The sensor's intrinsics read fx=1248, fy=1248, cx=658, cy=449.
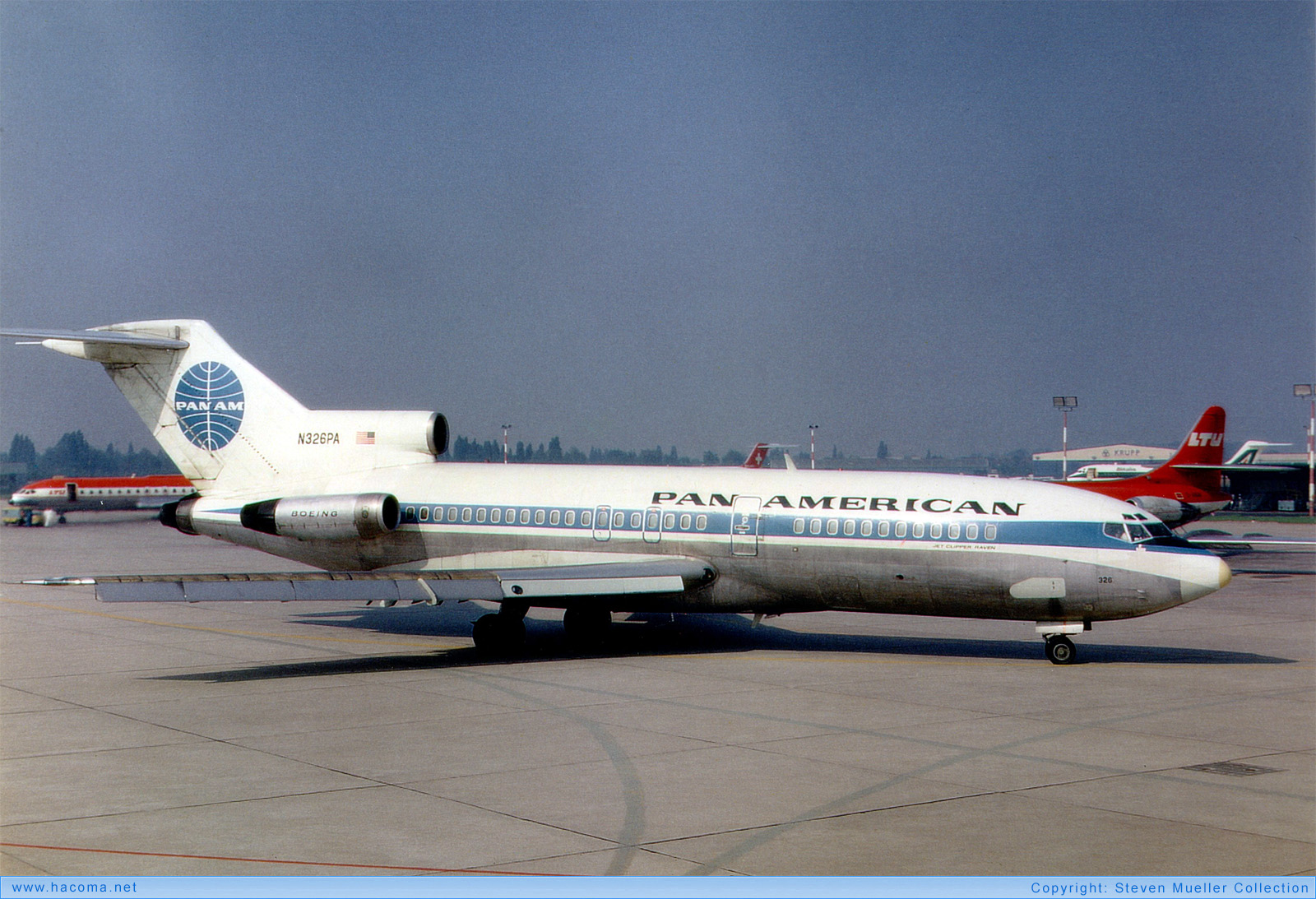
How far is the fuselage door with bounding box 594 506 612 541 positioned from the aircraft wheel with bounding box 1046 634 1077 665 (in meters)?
8.29

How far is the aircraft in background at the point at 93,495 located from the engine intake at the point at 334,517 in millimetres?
53018

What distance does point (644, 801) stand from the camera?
1216 cm

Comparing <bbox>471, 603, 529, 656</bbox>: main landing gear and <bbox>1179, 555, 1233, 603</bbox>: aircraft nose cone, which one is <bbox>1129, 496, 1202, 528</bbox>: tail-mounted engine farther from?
<bbox>471, 603, 529, 656</bbox>: main landing gear

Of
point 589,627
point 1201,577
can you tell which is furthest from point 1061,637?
point 589,627

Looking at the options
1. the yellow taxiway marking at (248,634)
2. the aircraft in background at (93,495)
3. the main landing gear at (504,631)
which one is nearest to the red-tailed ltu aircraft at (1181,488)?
the main landing gear at (504,631)

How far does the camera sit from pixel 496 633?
77.3 feet

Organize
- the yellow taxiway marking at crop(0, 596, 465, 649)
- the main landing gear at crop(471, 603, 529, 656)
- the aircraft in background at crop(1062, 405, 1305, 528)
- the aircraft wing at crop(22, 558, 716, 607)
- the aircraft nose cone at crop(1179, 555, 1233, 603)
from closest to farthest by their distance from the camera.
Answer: the aircraft wing at crop(22, 558, 716, 607), the aircraft nose cone at crop(1179, 555, 1233, 603), the main landing gear at crop(471, 603, 529, 656), the yellow taxiway marking at crop(0, 596, 465, 649), the aircraft in background at crop(1062, 405, 1305, 528)

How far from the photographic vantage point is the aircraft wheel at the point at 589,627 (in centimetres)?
2464

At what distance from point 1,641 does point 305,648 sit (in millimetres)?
6481

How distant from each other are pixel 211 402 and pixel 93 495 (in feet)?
177

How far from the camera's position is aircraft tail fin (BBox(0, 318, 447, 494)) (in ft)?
87.7

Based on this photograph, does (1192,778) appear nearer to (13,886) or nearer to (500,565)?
(13,886)

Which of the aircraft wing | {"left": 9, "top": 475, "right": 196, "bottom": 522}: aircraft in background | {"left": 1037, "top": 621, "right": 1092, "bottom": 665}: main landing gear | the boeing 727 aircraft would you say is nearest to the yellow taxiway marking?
the boeing 727 aircraft

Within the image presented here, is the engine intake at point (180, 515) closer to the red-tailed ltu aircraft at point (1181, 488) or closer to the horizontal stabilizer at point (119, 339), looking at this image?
the horizontal stabilizer at point (119, 339)
